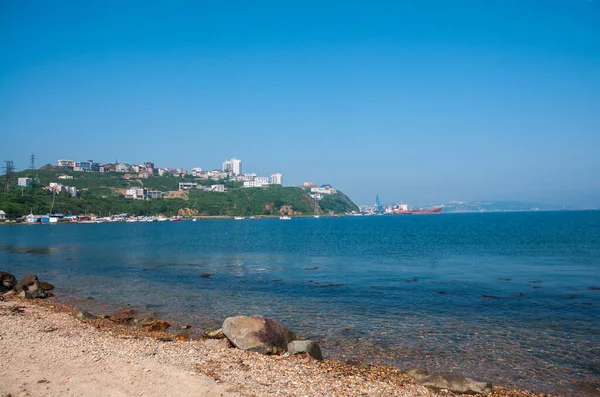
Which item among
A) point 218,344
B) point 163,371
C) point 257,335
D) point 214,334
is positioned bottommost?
point 214,334

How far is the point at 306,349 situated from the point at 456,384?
4.80m

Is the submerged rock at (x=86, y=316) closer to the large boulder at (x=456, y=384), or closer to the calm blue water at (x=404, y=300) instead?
the calm blue water at (x=404, y=300)

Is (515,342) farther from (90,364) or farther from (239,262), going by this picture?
(239,262)

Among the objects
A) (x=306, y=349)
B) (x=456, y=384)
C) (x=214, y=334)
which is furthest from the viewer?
(x=214, y=334)

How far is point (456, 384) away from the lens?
1140 cm

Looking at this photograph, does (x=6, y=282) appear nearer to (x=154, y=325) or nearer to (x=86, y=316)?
(x=86, y=316)

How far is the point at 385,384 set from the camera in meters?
11.3

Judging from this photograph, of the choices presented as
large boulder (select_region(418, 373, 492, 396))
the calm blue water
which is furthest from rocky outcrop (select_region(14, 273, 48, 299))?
large boulder (select_region(418, 373, 492, 396))

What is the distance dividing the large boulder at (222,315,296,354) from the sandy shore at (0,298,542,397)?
409 millimetres

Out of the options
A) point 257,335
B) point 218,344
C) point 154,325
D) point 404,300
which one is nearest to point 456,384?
point 257,335

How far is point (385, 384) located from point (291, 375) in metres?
2.54

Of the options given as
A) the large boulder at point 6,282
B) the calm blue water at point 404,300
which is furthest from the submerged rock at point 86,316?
the large boulder at point 6,282

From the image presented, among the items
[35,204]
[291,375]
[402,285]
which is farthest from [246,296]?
[35,204]

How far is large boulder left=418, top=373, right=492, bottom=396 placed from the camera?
11.2 metres
